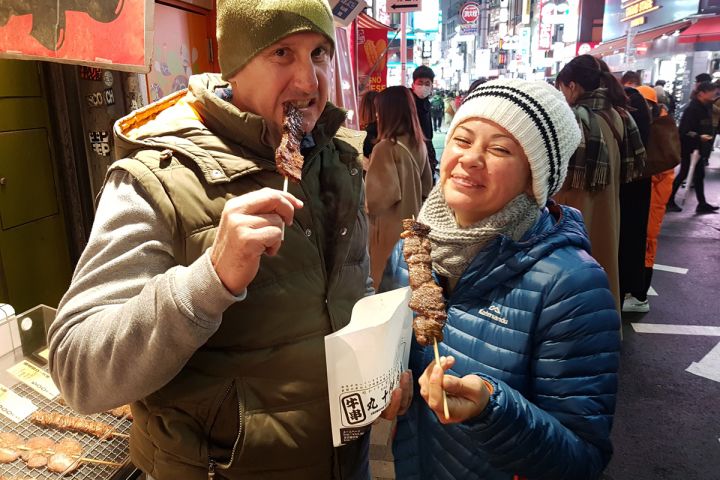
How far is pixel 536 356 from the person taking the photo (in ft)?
5.85

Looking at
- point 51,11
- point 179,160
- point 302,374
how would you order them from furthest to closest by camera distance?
point 51,11
point 302,374
point 179,160

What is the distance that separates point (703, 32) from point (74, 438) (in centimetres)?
2691

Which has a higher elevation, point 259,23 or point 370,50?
point 370,50

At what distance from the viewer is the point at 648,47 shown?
26828 mm

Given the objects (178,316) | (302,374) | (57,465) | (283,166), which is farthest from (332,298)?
(57,465)

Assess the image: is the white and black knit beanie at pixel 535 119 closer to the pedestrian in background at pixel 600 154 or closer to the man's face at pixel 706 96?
the pedestrian in background at pixel 600 154

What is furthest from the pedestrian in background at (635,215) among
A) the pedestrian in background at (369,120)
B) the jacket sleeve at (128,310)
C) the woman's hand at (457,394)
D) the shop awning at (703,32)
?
the shop awning at (703,32)

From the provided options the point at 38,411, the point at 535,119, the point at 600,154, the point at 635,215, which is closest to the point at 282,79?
the point at 535,119

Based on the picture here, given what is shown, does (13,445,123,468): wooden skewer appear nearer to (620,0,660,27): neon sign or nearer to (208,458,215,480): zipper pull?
(208,458,215,480): zipper pull

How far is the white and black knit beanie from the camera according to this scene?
6.13 feet

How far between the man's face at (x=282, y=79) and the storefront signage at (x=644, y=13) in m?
25.7

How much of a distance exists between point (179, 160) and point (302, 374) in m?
0.77

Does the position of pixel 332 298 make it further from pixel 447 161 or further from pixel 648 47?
pixel 648 47

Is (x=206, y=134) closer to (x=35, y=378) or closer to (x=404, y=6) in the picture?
(x=35, y=378)
